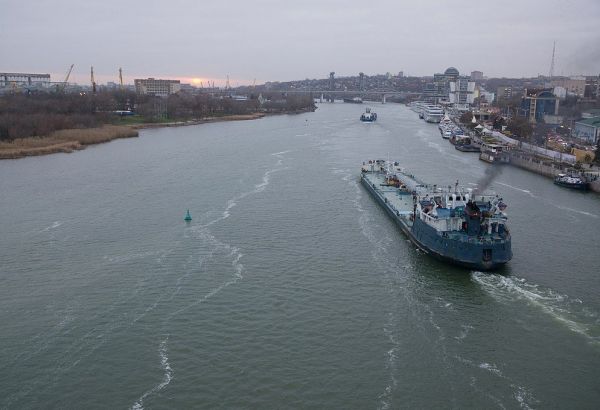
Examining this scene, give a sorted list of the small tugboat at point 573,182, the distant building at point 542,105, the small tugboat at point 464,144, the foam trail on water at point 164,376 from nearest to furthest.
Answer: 1. the foam trail on water at point 164,376
2. the small tugboat at point 573,182
3. the small tugboat at point 464,144
4. the distant building at point 542,105

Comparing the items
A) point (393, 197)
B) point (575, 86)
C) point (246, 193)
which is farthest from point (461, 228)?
point (575, 86)

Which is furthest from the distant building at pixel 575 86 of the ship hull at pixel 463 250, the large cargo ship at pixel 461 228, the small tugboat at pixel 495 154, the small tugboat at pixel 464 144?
the ship hull at pixel 463 250

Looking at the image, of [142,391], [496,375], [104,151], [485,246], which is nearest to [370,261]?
[485,246]

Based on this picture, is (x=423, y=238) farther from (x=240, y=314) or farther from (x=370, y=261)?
(x=240, y=314)

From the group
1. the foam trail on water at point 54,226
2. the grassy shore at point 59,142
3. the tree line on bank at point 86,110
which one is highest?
the tree line on bank at point 86,110

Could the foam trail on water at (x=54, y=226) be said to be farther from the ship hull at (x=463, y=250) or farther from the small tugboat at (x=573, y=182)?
the small tugboat at (x=573, y=182)

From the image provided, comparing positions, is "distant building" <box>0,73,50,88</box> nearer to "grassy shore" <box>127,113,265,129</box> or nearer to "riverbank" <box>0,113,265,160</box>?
"grassy shore" <box>127,113,265,129</box>

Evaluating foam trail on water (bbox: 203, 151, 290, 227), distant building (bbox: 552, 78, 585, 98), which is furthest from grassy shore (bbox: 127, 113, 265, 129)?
distant building (bbox: 552, 78, 585, 98)
